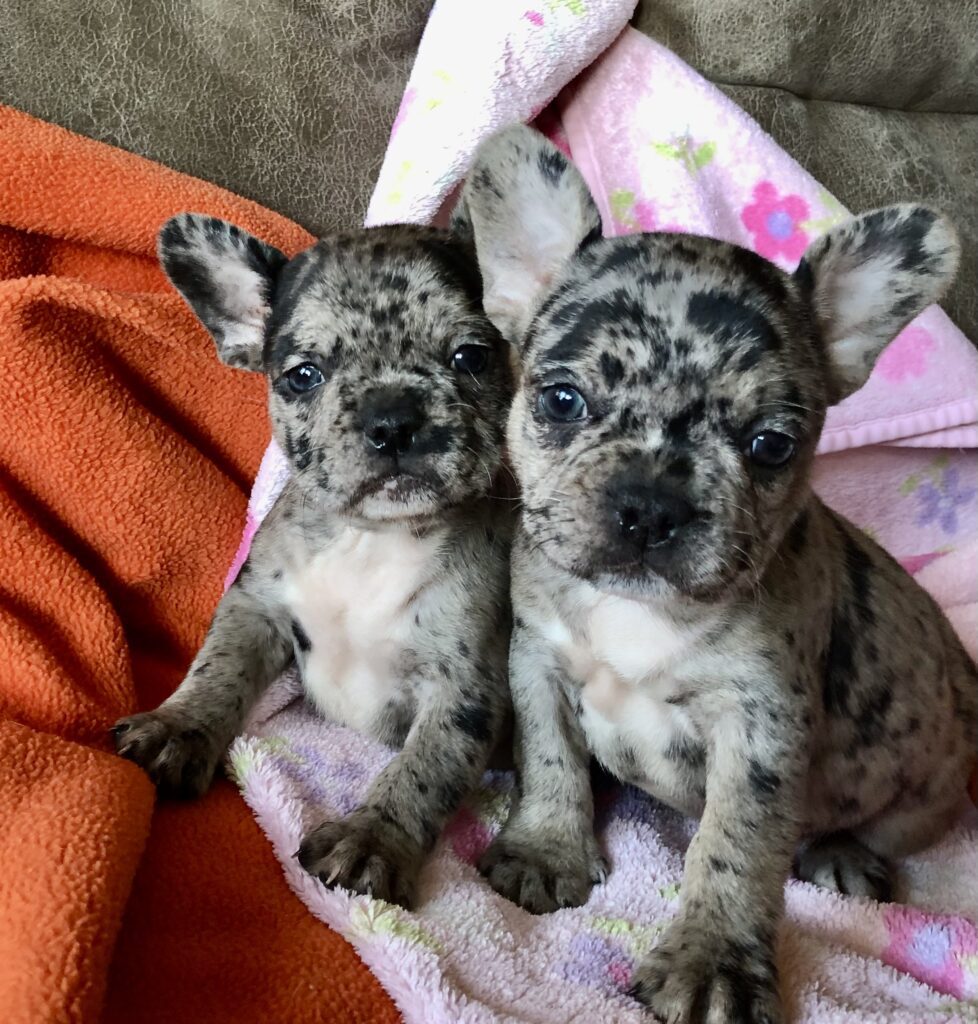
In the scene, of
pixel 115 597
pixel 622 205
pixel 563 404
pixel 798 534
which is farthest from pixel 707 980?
pixel 622 205

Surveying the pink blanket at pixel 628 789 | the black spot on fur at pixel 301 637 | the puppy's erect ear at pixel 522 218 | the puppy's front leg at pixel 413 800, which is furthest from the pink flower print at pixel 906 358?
the black spot on fur at pixel 301 637

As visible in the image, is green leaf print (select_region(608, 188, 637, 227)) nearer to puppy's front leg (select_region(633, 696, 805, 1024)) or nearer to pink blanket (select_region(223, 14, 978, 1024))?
pink blanket (select_region(223, 14, 978, 1024))

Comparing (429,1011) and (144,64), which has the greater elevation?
(144,64)

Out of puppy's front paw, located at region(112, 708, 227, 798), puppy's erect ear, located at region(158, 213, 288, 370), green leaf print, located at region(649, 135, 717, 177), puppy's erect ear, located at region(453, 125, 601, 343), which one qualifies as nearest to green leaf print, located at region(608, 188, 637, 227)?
green leaf print, located at region(649, 135, 717, 177)

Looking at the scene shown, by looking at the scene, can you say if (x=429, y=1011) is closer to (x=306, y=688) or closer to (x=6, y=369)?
(x=306, y=688)

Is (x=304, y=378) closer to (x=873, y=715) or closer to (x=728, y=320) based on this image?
(x=728, y=320)

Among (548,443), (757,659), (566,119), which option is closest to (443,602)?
(548,443)
